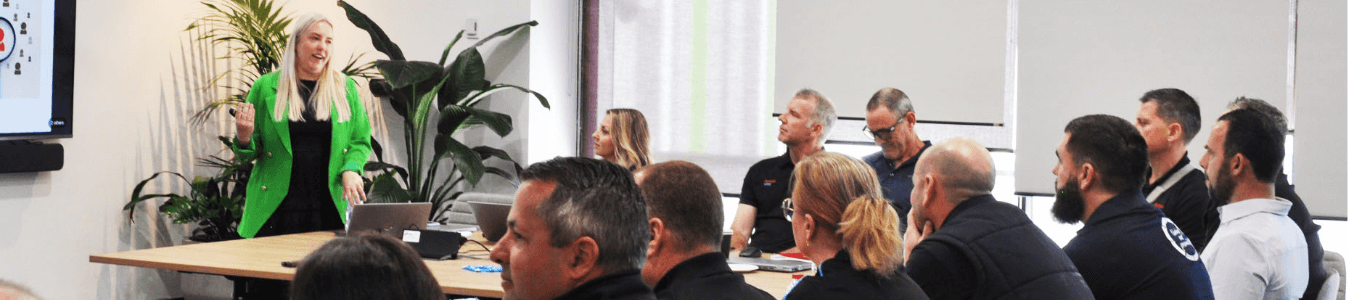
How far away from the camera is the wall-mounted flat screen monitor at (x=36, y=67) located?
455cm

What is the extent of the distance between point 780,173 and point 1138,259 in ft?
7.26

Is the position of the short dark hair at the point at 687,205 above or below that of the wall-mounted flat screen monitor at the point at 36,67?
below

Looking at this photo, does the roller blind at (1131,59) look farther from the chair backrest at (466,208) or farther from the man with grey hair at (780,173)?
the chair backrest at (466,208)

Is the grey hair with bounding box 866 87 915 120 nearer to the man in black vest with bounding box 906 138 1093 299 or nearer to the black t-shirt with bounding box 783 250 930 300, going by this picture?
the man in black vest with bounding box 906 138 1093 299

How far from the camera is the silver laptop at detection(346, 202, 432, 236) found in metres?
3.62

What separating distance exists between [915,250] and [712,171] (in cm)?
401

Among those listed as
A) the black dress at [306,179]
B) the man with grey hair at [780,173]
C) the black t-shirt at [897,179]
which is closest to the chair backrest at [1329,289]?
the black t-shirt at [897,179]

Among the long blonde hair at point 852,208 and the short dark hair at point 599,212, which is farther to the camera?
the long blonde hair at point 852,208

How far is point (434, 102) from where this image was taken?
629 cm

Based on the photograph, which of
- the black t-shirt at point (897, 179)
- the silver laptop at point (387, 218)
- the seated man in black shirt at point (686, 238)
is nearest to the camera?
the seated man in black shirt at point (686, 238)

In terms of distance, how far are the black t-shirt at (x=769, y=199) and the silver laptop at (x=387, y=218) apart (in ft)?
4.62

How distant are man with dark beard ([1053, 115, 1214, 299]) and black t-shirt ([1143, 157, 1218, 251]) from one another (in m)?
0.99

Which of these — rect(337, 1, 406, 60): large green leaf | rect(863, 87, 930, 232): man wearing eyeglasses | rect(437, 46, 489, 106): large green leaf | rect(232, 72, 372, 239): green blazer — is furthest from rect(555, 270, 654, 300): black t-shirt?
rect(337, 1, 406, 60): large green leaf

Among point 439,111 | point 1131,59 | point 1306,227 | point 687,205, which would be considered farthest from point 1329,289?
point 439,111
